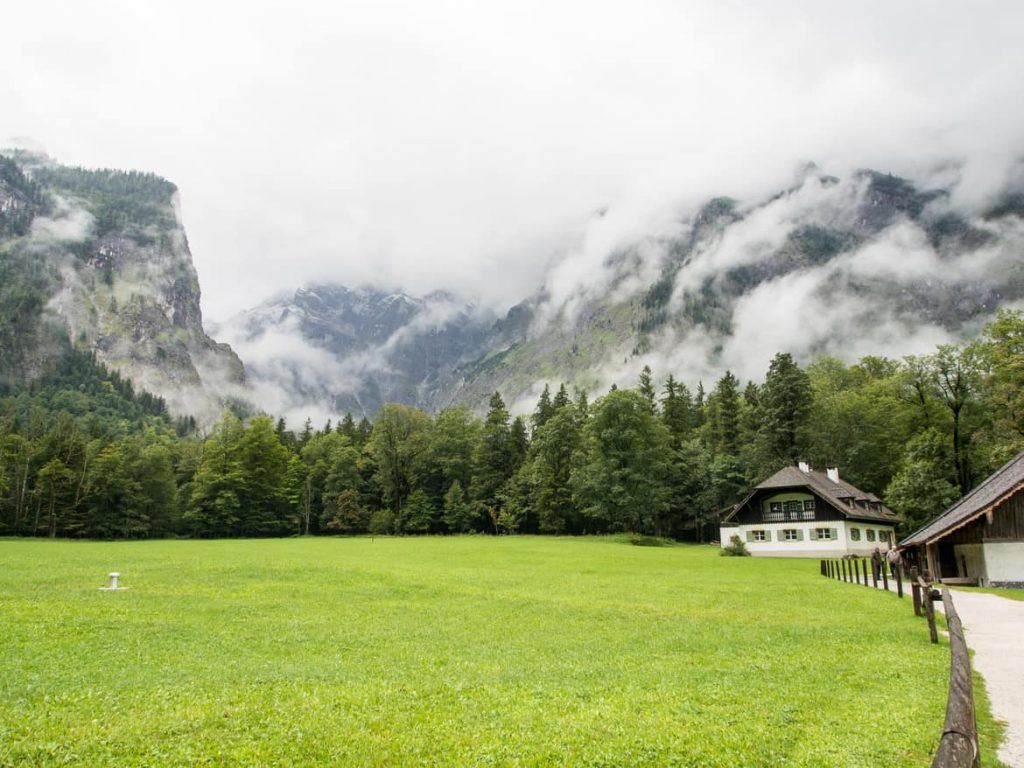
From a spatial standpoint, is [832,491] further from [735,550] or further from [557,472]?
[557,472]

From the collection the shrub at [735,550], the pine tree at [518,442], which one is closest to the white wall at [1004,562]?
the shrub at [735,550]

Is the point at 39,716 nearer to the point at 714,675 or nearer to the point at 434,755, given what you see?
the point at 434,755

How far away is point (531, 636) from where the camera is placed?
17531mm

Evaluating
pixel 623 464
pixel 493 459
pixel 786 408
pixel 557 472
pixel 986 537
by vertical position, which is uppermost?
pixel 786 408

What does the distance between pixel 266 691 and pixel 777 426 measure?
90414 mm

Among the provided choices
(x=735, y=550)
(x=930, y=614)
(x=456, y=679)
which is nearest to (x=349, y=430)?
(x=735, y=550)

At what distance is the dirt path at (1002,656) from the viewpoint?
29.6 feet

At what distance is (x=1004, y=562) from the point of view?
3469 cm

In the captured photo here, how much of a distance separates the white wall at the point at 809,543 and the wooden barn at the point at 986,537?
3395cm

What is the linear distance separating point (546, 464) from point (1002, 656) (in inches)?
3271

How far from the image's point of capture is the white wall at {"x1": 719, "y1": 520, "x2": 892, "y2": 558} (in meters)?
71.1

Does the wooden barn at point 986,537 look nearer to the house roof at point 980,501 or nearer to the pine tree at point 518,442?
the house roof at point 980,501

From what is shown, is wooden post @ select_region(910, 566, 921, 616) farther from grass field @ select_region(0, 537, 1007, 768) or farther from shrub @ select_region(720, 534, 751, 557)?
shrub @ select_region(720, 534, 751, 557)

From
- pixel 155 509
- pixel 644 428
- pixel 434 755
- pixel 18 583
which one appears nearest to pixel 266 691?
pixel 434 755
